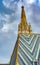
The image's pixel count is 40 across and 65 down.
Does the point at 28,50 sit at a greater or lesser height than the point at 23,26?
lesser

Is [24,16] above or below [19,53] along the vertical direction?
above

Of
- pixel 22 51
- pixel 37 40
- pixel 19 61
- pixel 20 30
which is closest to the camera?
pixel 19 61

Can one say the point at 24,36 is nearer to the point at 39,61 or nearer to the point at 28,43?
the point at 28,43

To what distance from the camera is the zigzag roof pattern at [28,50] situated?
15134mm

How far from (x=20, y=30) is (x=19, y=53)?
12.5 meters

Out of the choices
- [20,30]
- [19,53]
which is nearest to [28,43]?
[19,53]

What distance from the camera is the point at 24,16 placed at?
30.3 m

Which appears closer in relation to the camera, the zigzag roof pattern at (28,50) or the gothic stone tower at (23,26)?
the zigzag roof pattern at (28,50)

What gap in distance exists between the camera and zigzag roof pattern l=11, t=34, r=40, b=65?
15.1 m

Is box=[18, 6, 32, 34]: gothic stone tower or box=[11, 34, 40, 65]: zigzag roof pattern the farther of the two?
box=[18, 6, 32, 34]: gothic stone tower

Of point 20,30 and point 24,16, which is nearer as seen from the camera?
point 20,30

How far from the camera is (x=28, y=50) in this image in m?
16.3

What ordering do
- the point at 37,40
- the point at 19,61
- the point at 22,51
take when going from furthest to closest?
1. the point at 37,40
2. the point at 22,51
3. the point at 19,61

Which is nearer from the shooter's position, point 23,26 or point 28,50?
point 28,50
